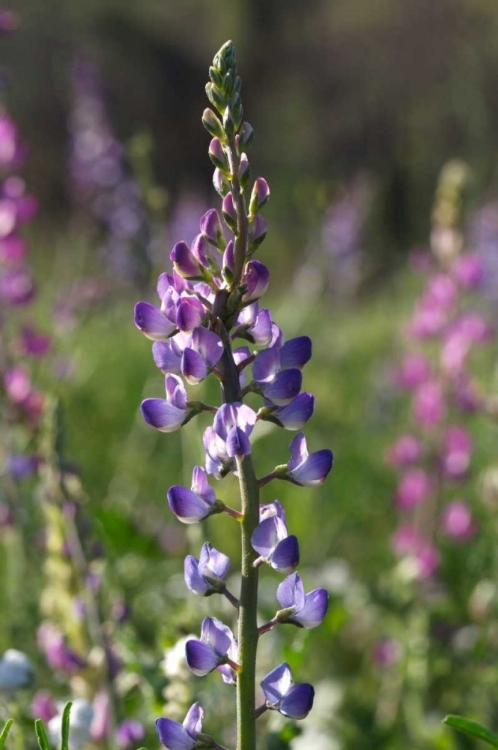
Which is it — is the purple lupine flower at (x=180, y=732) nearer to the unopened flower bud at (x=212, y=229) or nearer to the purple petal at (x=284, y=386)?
the purple petal at (x=284, y=386)

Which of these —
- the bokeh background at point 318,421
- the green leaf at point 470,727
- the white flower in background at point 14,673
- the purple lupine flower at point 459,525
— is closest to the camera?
the green leaf at point 470,727

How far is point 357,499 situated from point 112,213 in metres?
2.46

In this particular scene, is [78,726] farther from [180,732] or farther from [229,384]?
[229,384]

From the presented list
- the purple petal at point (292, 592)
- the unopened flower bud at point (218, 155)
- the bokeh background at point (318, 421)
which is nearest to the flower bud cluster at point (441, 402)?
the bokeh background at point (318, 421)

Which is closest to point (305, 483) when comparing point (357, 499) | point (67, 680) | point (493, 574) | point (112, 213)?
point (67, 680)

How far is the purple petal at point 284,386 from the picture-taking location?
1154 mm

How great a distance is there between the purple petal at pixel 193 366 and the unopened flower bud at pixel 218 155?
219 millimetres

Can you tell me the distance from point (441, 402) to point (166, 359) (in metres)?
2.05

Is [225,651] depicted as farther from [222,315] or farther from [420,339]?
[420,339]

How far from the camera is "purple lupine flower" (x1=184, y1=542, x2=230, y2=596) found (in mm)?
1157

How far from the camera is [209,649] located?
3.70 ft

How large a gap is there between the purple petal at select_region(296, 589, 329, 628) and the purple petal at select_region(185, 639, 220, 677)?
4.1 inches

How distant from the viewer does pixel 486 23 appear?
78.9 ft

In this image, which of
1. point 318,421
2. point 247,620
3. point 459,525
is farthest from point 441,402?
point 318,421
